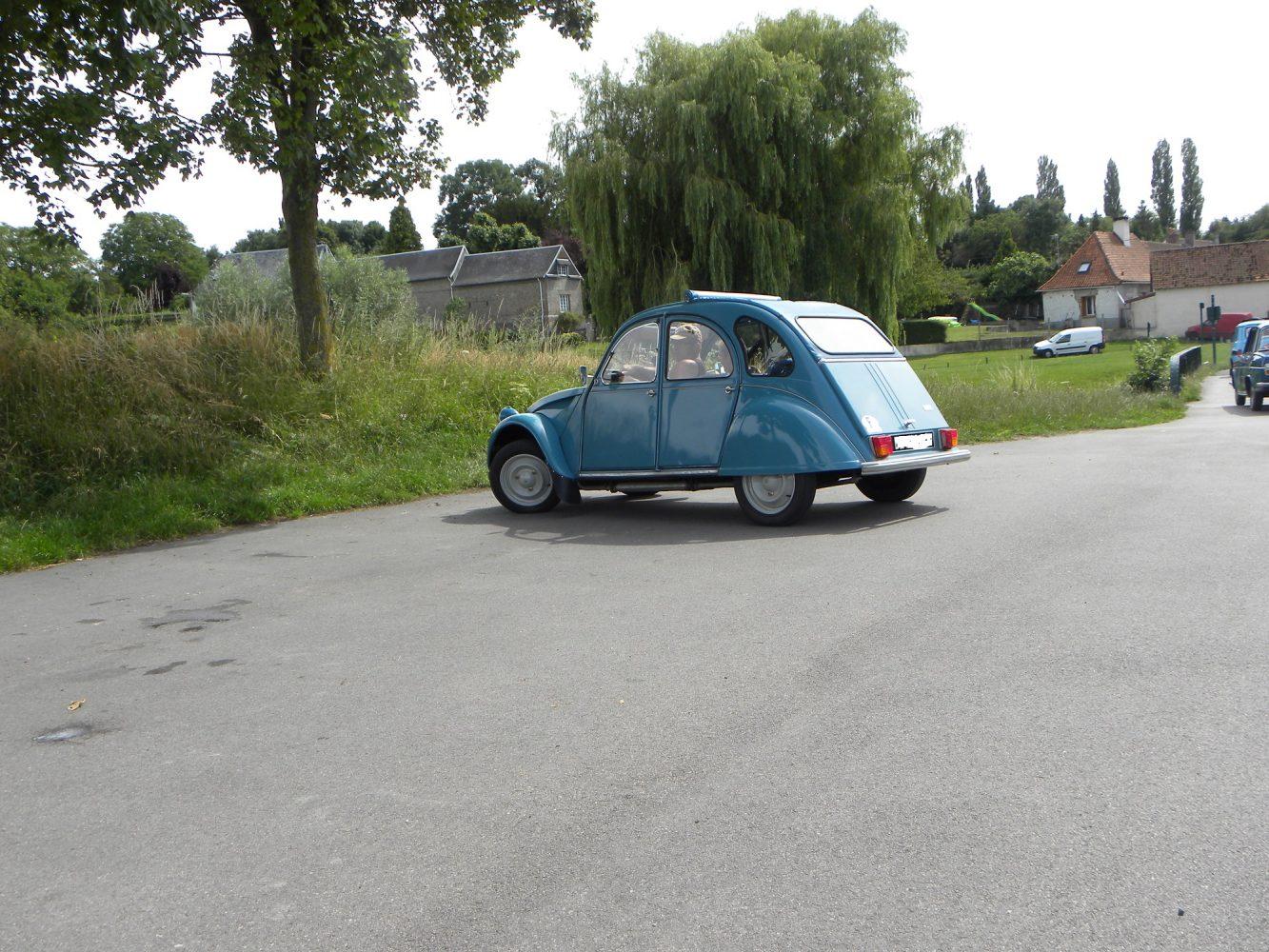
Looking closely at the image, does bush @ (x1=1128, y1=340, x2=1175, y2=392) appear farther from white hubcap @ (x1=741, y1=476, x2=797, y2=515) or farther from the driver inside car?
white hubcap @ (x1=741, y1=476, x2=797, y2=515)

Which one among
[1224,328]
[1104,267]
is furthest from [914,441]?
[1104,267]

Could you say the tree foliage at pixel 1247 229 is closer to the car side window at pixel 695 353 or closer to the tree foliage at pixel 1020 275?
the tree foliage at pixel 1020 275

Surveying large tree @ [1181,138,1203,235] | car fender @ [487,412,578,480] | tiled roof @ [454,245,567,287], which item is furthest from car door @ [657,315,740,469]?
large tree @ [1181,138,1203,235]

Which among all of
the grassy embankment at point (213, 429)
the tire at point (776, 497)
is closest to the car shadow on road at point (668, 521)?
the tire at point (776, 497)

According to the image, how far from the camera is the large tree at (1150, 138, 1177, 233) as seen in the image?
147 m

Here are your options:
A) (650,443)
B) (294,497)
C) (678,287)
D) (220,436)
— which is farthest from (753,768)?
(678,287)

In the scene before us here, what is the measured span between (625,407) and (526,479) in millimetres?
1460

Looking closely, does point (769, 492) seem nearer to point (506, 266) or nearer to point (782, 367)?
point (782, 367)

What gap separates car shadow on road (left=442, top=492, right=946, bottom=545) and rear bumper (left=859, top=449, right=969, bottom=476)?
1.53 ft

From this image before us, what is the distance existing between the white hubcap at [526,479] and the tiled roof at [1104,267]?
86.0 meters

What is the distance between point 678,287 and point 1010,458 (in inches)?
543

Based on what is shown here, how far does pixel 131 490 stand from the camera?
480 inches

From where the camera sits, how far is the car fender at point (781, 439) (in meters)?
9.44

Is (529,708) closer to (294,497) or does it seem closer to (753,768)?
(753,768)
